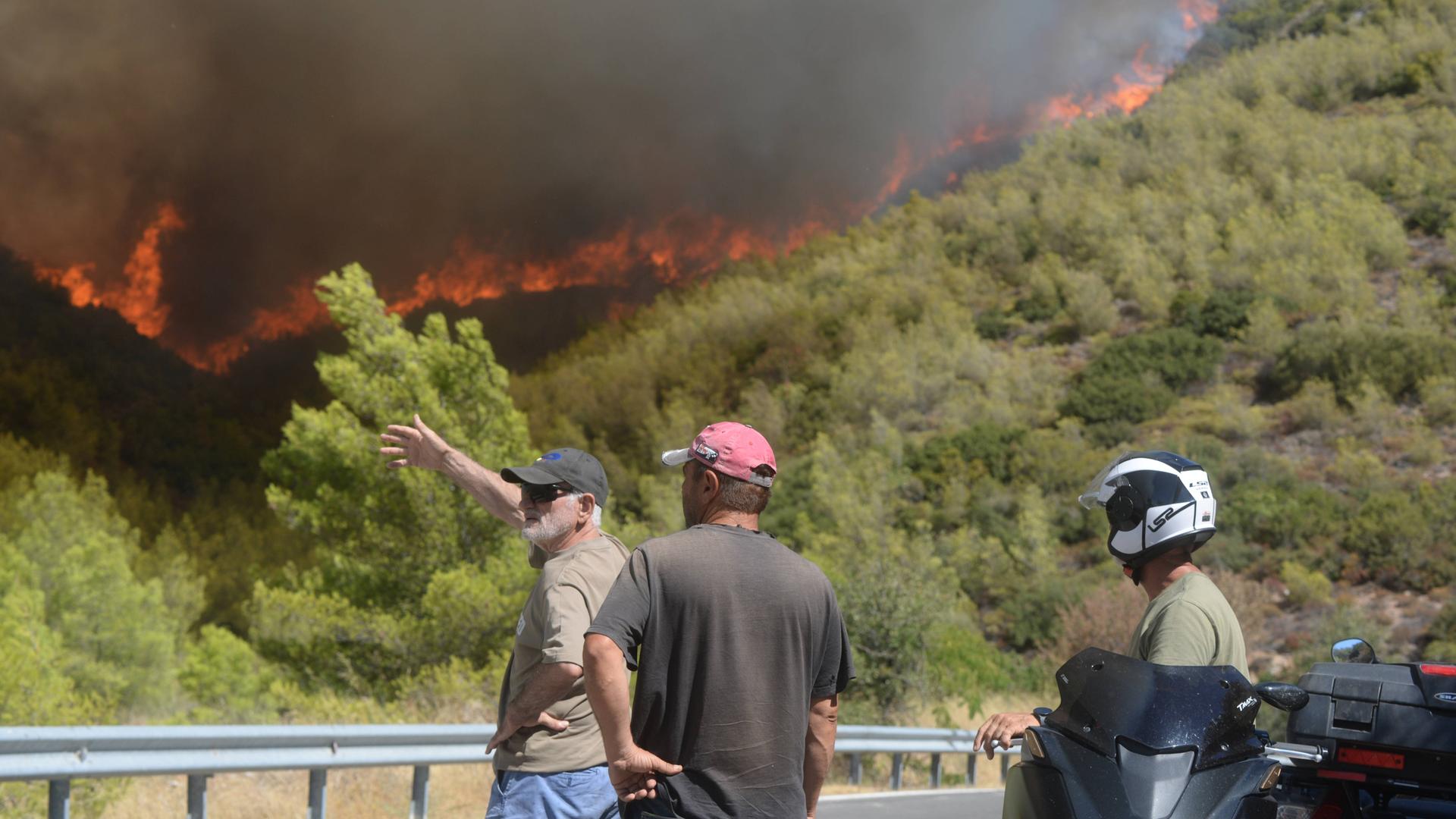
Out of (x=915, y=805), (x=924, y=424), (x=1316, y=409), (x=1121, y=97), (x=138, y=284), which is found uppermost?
(x=1121, y=97)

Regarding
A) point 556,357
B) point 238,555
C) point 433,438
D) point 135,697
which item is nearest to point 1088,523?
point 135,697

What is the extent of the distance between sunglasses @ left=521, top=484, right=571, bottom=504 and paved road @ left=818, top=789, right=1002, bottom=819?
21.5ft

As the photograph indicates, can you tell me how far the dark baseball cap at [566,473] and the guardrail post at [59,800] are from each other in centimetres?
293

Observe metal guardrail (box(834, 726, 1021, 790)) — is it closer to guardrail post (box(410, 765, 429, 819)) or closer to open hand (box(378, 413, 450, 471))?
guardrail post (box(410, 765, 429, 819))

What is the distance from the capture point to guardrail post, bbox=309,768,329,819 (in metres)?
7.49

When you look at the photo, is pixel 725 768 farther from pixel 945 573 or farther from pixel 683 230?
pixel 683 230

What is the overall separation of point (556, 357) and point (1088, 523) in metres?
52.5

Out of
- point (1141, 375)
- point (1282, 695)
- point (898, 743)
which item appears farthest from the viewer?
point (1141, 375)

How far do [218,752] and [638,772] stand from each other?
14.2ft

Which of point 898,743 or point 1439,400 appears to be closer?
point 898,743

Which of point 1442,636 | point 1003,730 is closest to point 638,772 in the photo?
point 1003,730

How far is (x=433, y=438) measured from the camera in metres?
5.72

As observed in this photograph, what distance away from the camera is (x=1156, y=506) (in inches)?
146

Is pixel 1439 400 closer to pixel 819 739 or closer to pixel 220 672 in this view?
pixel 220 672
